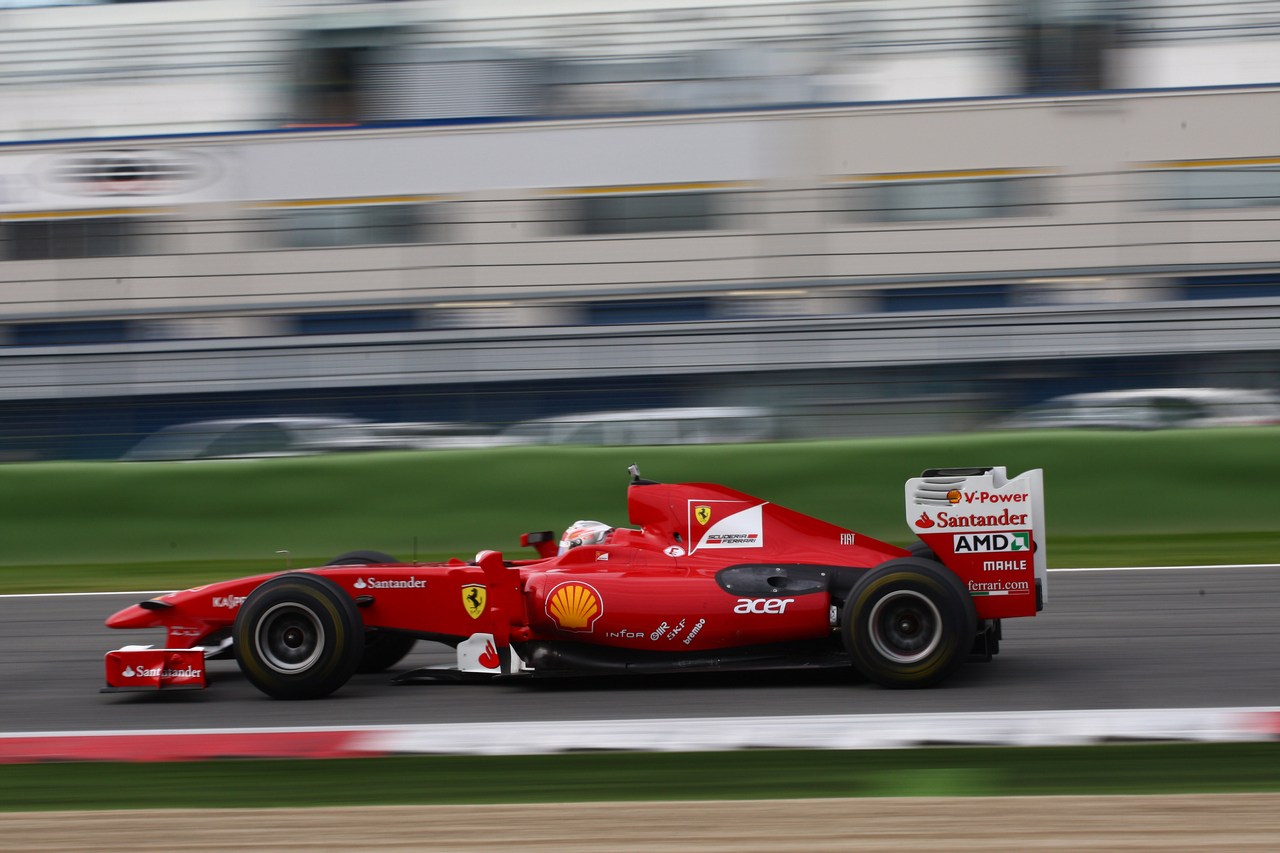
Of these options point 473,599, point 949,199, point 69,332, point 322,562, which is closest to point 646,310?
point 949,199

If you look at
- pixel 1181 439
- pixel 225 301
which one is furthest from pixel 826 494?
pixel 225 301

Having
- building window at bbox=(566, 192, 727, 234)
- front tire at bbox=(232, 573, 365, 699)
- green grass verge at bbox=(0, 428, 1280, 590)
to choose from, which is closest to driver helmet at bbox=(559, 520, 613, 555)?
front tire at bbox=(232, 573, 365, 699)

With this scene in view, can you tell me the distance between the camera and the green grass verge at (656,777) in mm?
4418

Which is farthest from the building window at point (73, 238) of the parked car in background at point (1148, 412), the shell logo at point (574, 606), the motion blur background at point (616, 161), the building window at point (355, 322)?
the shell logo at point (574, 606)

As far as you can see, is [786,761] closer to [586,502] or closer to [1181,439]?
[586,502]

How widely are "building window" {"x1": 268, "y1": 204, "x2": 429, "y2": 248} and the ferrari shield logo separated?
15.4 metres

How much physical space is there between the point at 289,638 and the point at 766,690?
84.0 inches

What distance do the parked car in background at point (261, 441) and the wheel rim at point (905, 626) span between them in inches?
299

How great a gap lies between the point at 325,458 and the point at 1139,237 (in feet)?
41.5

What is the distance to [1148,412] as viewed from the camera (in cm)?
1231

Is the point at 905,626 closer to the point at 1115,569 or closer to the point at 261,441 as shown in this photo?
the point at 1115,569

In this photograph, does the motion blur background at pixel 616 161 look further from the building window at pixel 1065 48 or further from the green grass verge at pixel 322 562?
the green grass verge at pixel 322 562

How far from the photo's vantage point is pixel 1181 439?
11.9m

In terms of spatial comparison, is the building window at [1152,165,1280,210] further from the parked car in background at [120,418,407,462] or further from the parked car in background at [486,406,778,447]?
the parked car in background at [120,418,407,462]
